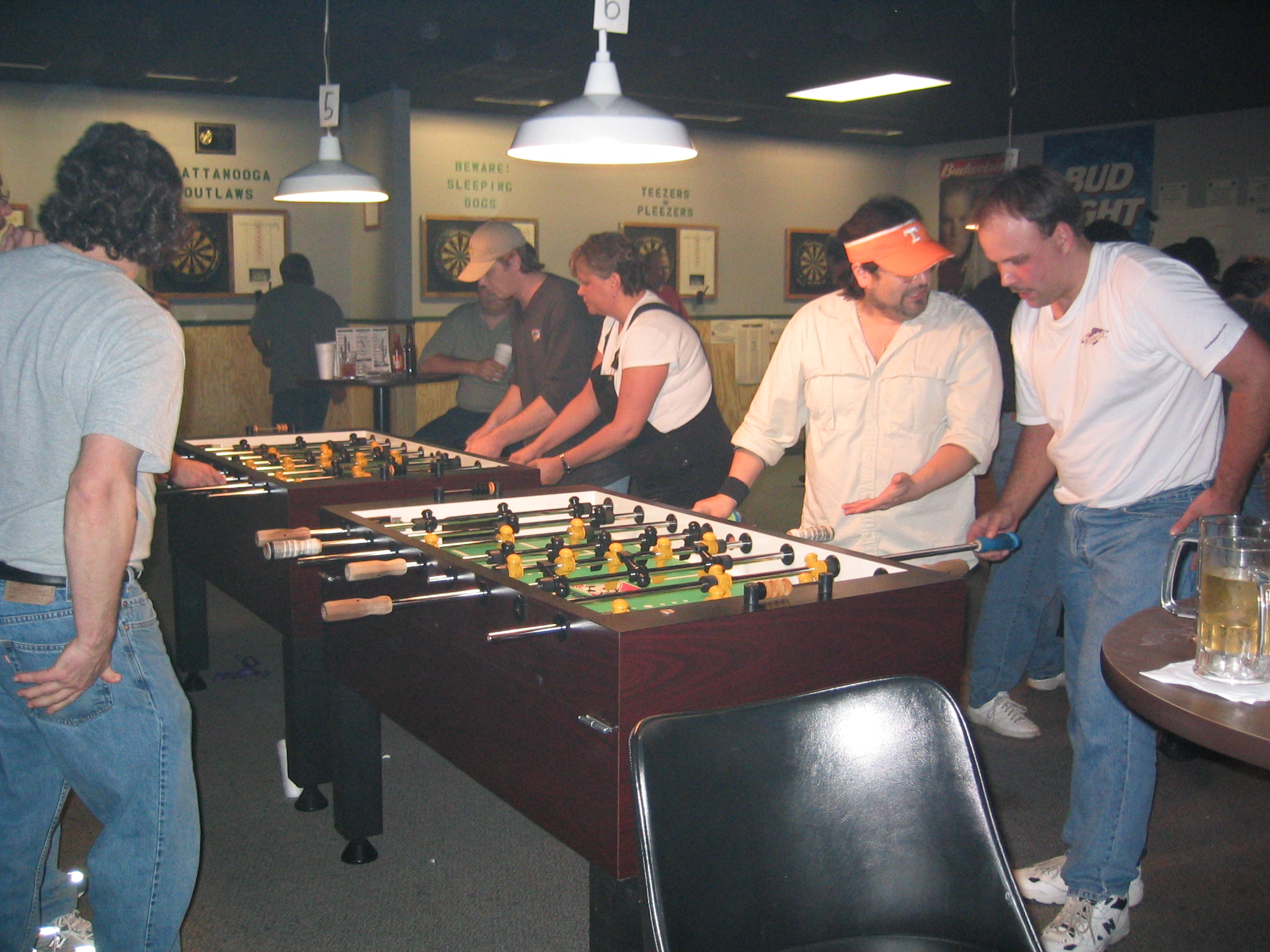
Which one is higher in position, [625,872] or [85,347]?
[85,347]

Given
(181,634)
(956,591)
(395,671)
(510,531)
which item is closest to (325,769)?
(395,671)

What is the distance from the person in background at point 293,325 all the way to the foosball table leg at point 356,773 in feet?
15.1

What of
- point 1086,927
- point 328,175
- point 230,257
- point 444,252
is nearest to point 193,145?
point 230,257

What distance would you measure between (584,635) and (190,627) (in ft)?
9.79

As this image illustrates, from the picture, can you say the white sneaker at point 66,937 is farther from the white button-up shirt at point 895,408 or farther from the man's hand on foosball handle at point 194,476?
the white button-up shirt at point 895,408

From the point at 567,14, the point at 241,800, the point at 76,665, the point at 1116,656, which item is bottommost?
the point at 241,800

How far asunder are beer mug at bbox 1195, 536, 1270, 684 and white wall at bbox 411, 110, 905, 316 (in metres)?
7.48

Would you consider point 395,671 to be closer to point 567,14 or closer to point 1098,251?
point 1098,251

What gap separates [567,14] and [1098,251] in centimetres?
399

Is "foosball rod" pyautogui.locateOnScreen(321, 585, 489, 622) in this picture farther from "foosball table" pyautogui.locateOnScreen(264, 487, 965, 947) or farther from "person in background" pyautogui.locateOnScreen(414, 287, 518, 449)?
"person in background" pyautogui.locateOnScreen(414, 287, 518, 449)

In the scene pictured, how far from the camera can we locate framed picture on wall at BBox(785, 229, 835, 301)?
→ 33.7 ft

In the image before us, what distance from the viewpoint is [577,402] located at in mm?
4238

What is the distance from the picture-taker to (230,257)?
8.29 meters

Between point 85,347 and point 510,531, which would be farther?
point 510,531
